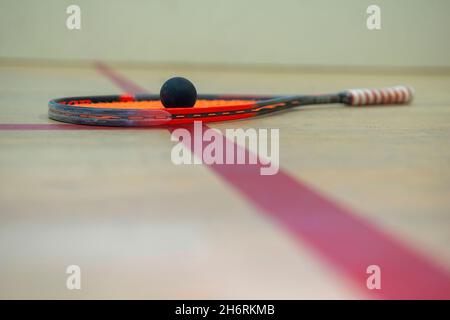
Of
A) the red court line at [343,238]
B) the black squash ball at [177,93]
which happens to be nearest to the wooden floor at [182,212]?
the red court line at [343,238]

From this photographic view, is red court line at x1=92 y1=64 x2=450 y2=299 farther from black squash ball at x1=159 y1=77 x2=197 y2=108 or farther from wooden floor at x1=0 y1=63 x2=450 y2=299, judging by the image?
black squash ball at x1=159 y1=77 x2=197 y2=108

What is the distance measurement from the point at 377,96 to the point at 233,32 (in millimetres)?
3442

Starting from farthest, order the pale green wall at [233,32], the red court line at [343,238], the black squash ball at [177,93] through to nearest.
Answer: the pale green wall at [233,32] → the black squash ball at [177,93] → the red court line at [343,238]

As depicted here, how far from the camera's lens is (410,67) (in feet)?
20.9

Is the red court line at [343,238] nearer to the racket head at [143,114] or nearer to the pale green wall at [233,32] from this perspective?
the racket head at [143,114]

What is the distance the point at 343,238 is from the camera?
967 millimetres

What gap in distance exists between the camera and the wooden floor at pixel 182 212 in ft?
2.64

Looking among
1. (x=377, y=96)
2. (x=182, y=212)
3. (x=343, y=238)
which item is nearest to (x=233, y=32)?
(x=377, y=96)

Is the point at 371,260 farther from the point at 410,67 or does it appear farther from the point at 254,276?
the point at 410,67

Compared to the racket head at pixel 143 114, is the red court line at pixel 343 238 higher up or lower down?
lower down

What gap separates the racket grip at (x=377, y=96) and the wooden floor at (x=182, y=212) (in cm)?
78

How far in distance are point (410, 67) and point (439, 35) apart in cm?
46

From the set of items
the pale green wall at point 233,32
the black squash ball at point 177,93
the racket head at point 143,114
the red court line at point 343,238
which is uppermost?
the pale green wall at point 233,32
